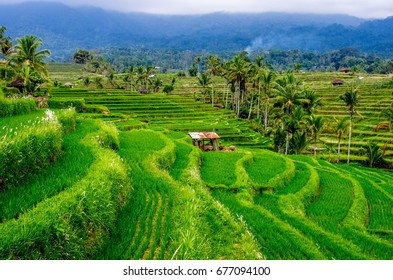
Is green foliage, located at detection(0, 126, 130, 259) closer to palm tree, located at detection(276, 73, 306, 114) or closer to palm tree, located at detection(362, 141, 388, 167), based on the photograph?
palm tree, located at detection(276, 73, 306, 114)

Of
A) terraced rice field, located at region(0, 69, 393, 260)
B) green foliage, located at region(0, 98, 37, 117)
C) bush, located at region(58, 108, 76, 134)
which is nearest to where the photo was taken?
terraced rice field, located at region(0, 69, 393, 260)

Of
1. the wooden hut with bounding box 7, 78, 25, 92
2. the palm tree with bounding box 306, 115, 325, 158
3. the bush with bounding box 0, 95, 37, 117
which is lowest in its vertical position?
the palm tree with bounding box 306, 115, 325, 158

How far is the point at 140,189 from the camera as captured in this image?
9.24 m

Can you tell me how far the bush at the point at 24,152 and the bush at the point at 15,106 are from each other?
17.7ft

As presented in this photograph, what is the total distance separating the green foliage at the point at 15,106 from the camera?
1237cm

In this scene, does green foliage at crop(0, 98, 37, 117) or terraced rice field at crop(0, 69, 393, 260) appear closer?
terraced rice field at crop(0, 69, 393, 260)

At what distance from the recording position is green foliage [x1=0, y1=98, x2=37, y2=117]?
12.4 m

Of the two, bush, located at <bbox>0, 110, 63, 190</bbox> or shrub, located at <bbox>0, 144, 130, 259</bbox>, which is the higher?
bush, located at <bbox>0, 110, 63, 190</bbox>

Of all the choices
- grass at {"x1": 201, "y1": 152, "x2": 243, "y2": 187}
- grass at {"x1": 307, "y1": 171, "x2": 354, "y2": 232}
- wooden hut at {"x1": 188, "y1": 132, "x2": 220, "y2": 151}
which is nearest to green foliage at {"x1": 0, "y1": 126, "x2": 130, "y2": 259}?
grass at {"x1": 201, "y1": 152, "x2": 243, "y2": 187}

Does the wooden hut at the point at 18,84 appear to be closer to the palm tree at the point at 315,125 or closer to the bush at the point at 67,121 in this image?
the bush at the point at 67,121

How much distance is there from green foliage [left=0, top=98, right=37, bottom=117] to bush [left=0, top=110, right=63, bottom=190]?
5.40 meters

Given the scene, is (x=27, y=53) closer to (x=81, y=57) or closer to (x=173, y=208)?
(x=173, y=208)

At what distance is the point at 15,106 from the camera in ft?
42.8

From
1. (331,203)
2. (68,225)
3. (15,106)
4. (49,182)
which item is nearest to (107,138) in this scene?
(15,106)
